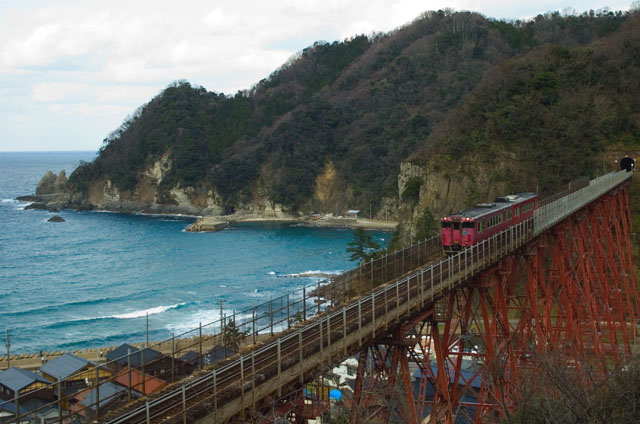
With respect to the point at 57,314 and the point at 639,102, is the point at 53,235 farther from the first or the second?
the point at 639,102

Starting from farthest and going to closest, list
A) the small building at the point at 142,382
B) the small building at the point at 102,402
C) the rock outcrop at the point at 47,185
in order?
the rock outcrop at the point at 47,185
the small building at the point at 142,382
the small building at the point at 102,402

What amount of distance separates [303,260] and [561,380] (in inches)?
2504

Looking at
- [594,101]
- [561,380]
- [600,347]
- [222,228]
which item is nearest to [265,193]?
[222,228]

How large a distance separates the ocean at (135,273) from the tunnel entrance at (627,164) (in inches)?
1183

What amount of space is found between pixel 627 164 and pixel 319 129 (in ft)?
259

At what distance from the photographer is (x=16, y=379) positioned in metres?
32.3

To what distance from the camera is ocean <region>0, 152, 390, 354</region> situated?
51469mm

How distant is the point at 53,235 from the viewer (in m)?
97.6

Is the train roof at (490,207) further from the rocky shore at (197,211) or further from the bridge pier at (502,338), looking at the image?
the rocky shore at (197,211)

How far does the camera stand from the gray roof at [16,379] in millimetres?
31438

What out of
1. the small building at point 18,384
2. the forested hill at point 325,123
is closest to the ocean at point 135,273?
the small building at point 18,384

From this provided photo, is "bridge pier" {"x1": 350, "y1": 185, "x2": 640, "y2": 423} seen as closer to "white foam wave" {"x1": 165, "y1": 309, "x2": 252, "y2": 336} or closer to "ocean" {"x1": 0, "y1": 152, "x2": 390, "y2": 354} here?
"white foam wave" {"x1": 165, "y1": 309, "x2": 252, "y2": 336}

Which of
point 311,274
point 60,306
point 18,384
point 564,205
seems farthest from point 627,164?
point 60,306

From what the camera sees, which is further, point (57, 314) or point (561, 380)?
point (57, 314)
